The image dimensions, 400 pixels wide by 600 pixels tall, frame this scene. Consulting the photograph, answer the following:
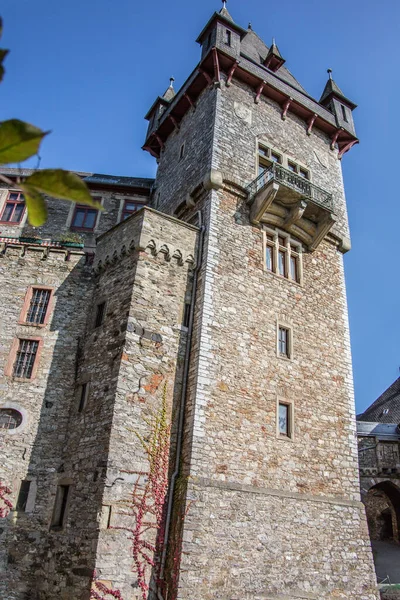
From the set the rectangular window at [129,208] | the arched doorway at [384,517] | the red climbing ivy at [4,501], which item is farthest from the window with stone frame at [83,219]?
the arched doorway at [384,517]

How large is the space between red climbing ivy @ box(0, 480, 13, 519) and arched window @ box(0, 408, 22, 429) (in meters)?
1.51

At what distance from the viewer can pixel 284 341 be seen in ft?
48.2

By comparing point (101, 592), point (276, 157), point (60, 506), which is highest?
point (276, 157)

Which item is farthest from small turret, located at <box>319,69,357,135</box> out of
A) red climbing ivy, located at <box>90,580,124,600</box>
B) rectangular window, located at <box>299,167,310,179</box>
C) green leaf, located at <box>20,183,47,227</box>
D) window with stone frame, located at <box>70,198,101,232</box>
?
green leaf, located at <box>20,183,47,227</box>

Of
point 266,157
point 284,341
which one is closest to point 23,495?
point 284,341

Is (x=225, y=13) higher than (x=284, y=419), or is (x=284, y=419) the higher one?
(x=225, y=13)

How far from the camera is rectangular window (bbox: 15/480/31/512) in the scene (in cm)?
1184

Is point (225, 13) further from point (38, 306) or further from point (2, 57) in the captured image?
point (2, 57)

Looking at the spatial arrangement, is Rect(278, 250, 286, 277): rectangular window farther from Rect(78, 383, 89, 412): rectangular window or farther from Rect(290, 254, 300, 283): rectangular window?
Rect(78, 383, 89, 412): rectangular window

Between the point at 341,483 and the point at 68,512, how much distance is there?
25.3 feet

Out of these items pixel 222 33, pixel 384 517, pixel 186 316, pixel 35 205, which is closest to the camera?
pixel 35 205

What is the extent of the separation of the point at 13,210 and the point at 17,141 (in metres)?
19.4

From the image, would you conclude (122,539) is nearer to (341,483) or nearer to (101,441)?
(101,441)

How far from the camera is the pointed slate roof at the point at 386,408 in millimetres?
30941
